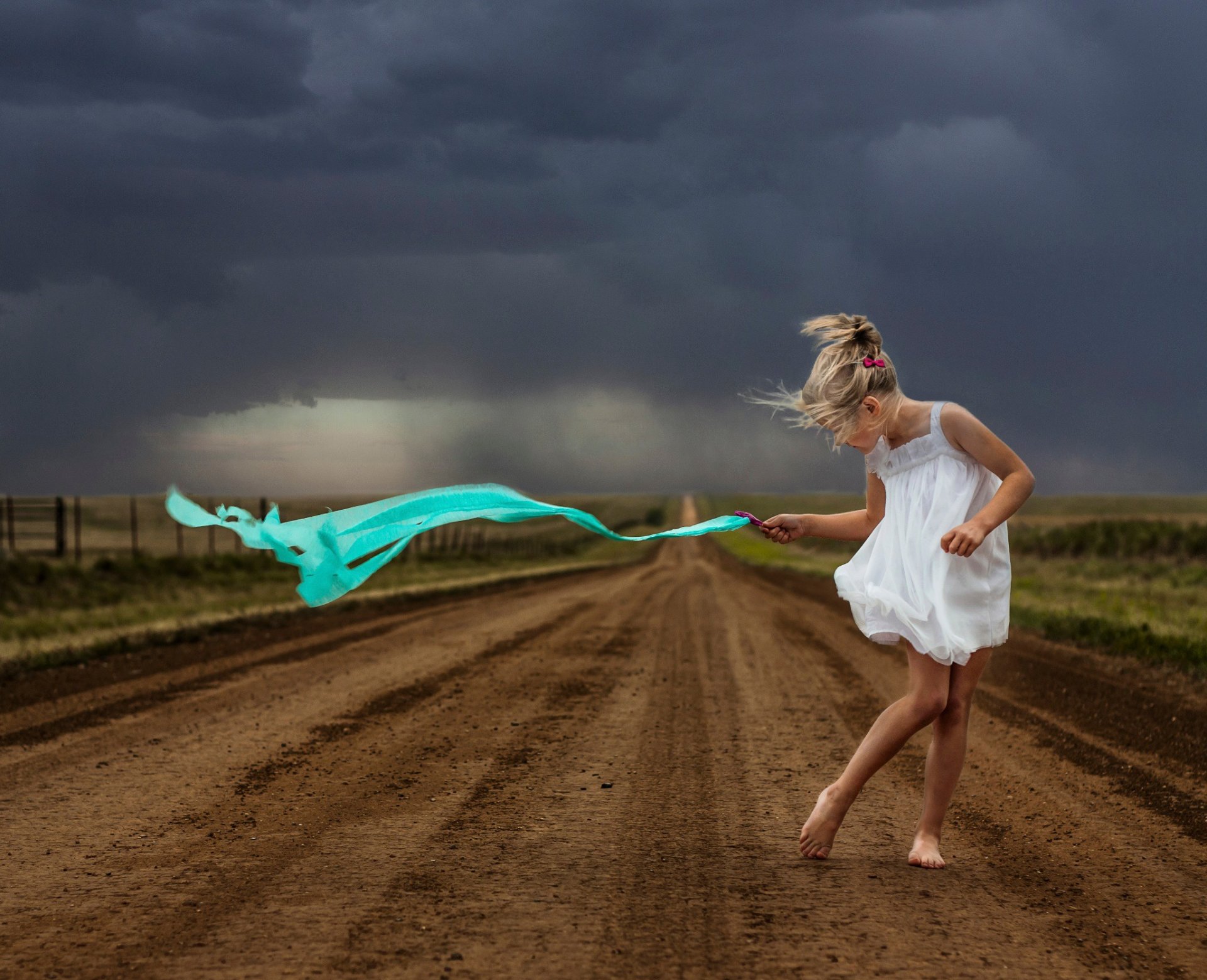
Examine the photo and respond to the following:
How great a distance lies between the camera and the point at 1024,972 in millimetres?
2973

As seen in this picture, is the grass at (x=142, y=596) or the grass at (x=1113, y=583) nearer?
the grass at (x=1113, y=583)

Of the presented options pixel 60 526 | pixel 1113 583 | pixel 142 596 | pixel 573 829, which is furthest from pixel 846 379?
pixel 60 526

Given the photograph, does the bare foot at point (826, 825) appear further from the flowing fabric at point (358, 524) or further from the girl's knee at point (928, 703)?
the flowing fabric at point (358, 524)

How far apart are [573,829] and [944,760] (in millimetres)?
1591

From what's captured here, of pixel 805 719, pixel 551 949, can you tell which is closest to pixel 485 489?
pixel 551 949

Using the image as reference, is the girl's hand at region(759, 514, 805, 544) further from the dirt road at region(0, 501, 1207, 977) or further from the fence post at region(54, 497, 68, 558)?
the fence post at region(54, 497, 68, 558)

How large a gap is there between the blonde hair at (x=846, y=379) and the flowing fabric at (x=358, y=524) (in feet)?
1.97

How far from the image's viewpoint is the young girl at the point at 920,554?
146 inches

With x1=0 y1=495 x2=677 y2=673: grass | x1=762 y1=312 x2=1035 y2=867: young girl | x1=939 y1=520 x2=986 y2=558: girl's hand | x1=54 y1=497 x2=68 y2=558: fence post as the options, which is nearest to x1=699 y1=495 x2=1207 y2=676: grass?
x1=762 y1=312 x2=1035 y2=867: young girl

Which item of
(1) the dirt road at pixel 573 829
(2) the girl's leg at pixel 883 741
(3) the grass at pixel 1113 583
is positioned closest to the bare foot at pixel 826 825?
(2) the girl's leg at pixel 883 741

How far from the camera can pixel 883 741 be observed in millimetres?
3863

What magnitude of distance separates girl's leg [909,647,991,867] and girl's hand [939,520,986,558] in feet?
1.69

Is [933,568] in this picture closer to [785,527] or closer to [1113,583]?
[785,527]

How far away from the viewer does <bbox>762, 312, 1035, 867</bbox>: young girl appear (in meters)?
3.70
